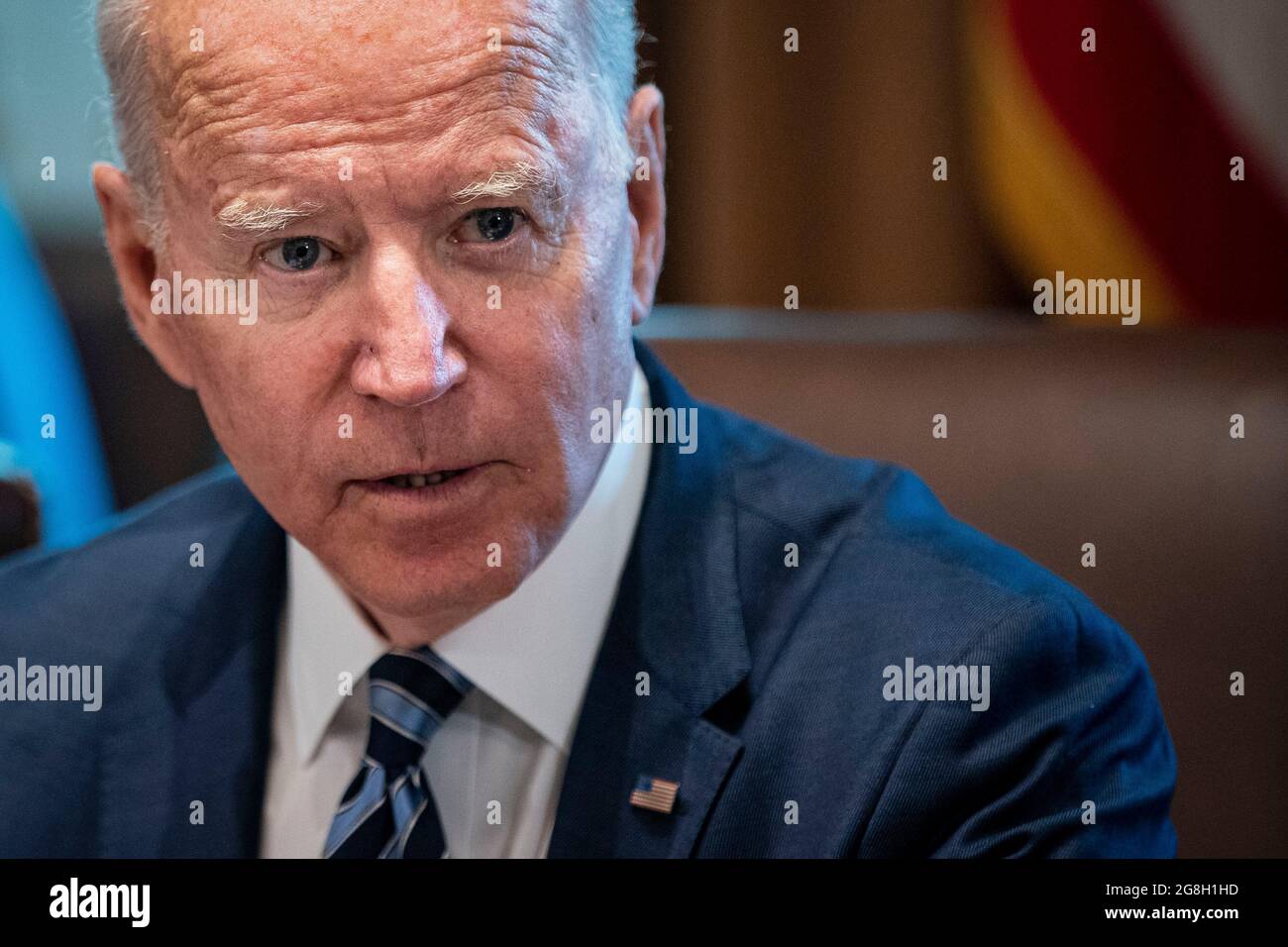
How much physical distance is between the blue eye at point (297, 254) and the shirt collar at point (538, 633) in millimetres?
348

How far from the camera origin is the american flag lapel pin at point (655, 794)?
4.07ft

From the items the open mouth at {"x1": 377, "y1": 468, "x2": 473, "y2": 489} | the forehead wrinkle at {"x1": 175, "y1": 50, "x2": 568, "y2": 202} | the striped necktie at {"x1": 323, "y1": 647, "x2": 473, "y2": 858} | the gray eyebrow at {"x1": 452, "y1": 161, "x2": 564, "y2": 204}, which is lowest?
the striped necktie at {"x1": 323, "y1": 647, "x2": 473, "y2": 858}

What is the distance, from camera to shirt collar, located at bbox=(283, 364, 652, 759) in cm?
133

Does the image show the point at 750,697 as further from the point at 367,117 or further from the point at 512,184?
the point at 367,117

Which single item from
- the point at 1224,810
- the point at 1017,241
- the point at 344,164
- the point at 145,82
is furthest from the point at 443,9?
the point at 1224,810

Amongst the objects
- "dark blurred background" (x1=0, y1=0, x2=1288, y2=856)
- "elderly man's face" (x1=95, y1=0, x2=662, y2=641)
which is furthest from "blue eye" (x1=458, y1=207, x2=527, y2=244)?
"dark blurred background" (x1=0, y1=0, x2=1288, y2=856)

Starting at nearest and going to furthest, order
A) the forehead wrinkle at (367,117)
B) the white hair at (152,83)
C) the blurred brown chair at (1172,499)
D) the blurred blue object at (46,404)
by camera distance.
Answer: the forehead wrinkle at (367,117)
the white hair at (152,83)
the blurred brown chair at (1172,499)
the blurred blue object at (46,404)

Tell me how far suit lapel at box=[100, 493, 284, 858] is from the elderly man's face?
6.6 inches

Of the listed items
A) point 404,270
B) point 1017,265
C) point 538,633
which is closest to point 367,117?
point 404,270

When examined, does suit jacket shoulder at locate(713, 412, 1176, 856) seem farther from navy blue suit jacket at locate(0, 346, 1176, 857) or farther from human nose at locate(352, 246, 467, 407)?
human nose at locate(352, 246, 467, 407)

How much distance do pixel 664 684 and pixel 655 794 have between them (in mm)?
105

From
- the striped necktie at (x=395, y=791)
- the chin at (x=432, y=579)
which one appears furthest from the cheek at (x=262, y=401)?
the striped necktie at (x=395, y=791)

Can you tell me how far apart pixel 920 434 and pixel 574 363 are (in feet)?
1.52

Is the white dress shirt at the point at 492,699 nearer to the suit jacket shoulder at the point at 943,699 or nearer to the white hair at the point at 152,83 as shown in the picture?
the suit jacket shoulder at the point at 943,699
